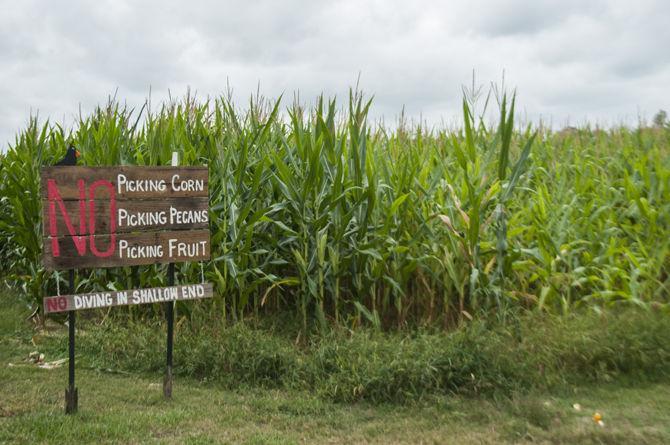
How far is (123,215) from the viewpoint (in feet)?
17.4

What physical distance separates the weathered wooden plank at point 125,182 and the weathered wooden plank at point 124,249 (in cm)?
32

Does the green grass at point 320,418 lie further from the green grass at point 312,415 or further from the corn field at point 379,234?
the corn field at point 379,234

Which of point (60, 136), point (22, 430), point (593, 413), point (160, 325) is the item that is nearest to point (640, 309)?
point (593, 413)

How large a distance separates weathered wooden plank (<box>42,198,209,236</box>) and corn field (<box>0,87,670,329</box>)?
3.04ft

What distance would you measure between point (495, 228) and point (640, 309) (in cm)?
147

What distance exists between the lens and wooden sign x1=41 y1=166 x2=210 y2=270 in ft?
16.6

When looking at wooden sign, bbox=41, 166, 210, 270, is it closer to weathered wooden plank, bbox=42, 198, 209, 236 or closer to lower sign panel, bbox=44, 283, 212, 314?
weathered wooden plank, bbox=42, 198, 209, 236

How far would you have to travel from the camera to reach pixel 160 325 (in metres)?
6.97

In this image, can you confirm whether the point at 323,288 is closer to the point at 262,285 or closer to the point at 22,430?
the point at 262,285

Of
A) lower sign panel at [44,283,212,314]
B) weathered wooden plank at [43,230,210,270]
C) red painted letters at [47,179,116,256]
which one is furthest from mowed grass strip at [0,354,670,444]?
red painted letters at [47,179,116,256]

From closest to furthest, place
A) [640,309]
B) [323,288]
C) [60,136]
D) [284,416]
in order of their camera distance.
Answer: [284,416] < [640,309] < [323,288] < [60,136]

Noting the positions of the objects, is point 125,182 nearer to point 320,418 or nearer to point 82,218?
point 82,218

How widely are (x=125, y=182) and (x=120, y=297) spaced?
0.90 m

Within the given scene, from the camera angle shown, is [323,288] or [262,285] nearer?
[323,288]
